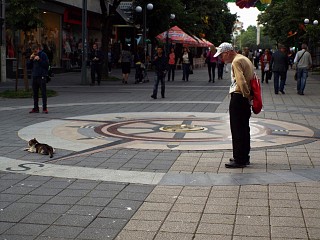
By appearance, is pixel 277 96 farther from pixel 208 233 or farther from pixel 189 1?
pixel 189 1

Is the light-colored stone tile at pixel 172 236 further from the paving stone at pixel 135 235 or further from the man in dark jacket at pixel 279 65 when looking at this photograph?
the man in dark jacket at pixel 279 65

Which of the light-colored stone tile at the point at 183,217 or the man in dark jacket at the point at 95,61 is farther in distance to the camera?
the man in dark jacket at the point at 95,61

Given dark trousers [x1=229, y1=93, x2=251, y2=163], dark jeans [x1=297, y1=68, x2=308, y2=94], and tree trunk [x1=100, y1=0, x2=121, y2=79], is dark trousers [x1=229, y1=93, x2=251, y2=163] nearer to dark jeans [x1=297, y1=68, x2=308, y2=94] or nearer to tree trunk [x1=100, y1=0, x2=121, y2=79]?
dark jeans [x1=297, y1=68, x2=308, y2=94]

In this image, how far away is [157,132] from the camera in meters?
10.3

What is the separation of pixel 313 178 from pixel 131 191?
7.93ft

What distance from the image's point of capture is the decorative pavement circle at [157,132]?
9078 mm

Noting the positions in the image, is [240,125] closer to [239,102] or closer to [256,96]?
[239,102]

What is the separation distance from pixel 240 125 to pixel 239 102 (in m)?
0.34

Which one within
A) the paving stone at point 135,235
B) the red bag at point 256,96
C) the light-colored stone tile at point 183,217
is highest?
the red bag at point 256,96

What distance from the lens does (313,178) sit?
6.74 m

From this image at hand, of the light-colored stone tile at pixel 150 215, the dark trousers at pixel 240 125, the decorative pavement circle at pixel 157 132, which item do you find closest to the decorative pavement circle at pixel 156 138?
the decorative pavement circle at pixel 157 132

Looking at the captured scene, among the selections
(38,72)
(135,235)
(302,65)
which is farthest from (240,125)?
(302,65)

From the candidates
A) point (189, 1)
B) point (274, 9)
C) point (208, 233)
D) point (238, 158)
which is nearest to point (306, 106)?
point (238, 158)

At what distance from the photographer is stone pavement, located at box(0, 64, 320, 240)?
4.85 meters
